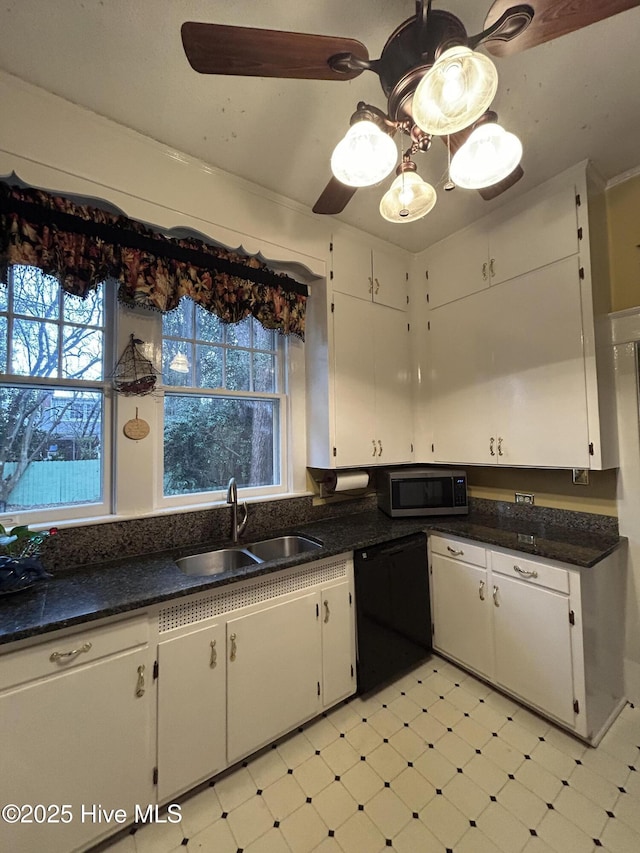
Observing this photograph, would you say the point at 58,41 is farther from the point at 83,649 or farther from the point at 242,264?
the point at 83,649

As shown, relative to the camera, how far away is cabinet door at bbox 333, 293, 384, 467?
232 centimetres

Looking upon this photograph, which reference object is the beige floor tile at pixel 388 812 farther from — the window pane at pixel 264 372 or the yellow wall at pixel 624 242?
the yellow wall at pixel 624 242

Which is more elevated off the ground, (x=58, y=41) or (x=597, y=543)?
(x=58, y=41)

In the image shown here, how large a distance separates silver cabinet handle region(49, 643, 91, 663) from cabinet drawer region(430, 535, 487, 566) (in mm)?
1878

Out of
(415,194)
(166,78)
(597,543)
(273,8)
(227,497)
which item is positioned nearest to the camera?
(273,8)

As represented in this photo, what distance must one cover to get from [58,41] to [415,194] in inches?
53.1

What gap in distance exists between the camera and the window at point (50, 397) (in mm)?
1582

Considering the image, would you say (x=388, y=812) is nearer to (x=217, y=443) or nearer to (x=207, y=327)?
(x=217, y=443)

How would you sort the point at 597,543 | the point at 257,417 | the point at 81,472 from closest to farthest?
the point at 81,472
the point at 597,543
the point at 257,417

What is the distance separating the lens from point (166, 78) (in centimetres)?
139

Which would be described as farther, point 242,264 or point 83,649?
point 242,264

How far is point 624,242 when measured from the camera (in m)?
1.99

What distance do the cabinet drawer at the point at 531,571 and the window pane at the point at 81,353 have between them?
2297mm

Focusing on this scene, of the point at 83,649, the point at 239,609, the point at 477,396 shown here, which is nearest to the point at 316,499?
the point at 239,609
